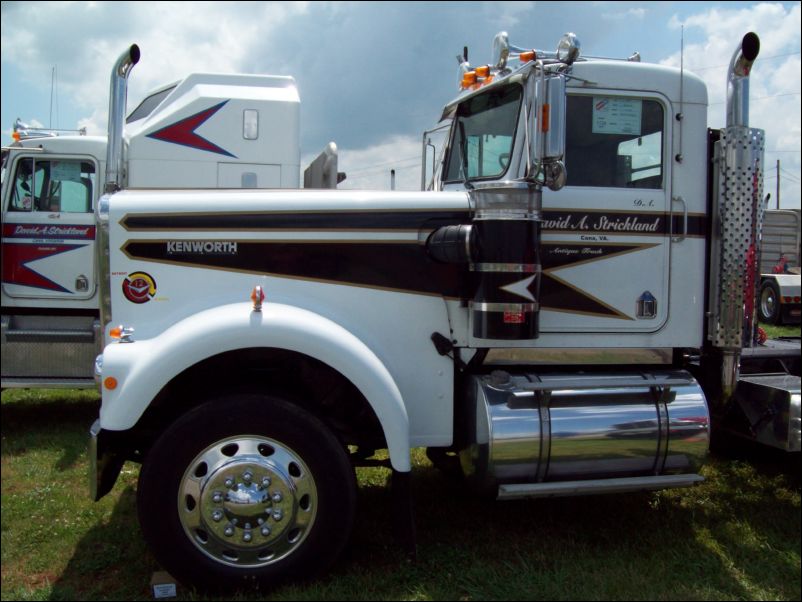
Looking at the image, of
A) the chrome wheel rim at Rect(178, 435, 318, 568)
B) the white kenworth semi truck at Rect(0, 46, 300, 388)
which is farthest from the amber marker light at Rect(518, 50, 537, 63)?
the white kenworth semi truck at Rect(0, 46, 300, 388)

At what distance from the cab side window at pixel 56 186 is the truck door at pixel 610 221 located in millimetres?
5533

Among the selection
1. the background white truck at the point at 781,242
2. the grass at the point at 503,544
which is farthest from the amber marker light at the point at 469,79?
the grass at the point at 503,544

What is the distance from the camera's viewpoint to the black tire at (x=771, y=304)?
14.5m

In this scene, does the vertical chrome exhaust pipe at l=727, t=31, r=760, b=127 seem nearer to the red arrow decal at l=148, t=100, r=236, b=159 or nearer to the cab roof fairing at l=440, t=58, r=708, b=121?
the cab roof fairing at l=440, t=58, r=708, b=121

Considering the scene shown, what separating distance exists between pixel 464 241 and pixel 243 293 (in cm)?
114

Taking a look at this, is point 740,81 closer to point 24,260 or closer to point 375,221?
point 375,221

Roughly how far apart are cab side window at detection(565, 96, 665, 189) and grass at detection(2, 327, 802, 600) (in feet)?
6.61

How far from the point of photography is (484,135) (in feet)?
14.2

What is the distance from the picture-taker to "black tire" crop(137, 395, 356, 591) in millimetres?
3305

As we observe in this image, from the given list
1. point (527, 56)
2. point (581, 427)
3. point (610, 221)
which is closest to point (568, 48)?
point (527, 56)

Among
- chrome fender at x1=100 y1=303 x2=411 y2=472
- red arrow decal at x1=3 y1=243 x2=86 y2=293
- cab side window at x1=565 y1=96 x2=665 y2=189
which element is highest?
cab side window at x1=565 y1=96 x2=665 y2=189

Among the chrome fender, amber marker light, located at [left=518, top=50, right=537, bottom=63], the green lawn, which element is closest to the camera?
the chrome fender

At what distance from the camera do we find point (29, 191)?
295 inches

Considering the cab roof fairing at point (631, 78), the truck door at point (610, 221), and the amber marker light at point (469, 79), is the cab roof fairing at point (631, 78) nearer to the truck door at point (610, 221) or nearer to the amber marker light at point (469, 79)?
the truck door at point (610, 221)
